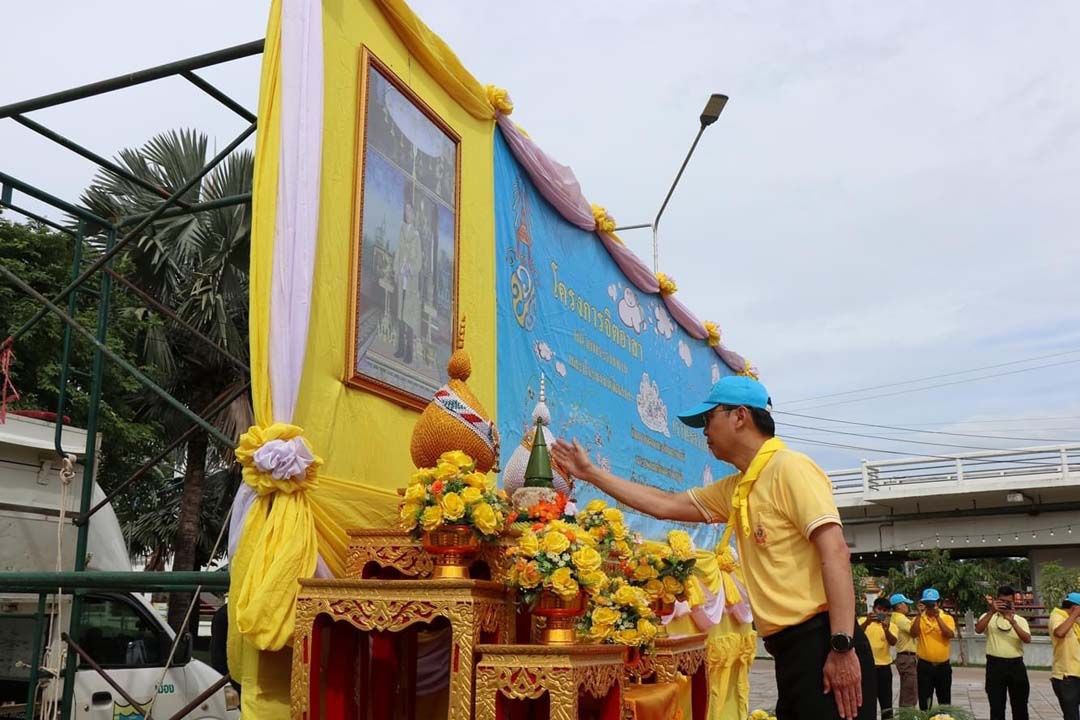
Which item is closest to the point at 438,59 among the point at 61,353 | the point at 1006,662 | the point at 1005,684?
the point at 1006,662

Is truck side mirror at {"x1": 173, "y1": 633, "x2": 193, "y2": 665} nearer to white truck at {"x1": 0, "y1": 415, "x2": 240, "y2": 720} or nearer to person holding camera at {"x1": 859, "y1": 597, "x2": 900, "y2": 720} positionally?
white truck at {"x1": 0, "y1": 415, "x2": 240, "y2": 720}

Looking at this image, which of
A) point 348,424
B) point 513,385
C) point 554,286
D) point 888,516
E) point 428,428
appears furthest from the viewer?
point 888,516

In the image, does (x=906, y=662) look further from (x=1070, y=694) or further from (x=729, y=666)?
(x=729, y=666)

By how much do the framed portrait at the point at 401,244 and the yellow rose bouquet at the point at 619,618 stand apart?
1.35 m

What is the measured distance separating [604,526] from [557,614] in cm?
62

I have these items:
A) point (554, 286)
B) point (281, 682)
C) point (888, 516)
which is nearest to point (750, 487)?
point (281, 682)

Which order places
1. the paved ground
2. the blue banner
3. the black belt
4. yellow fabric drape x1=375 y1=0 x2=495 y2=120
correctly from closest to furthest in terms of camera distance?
the black belt, yellow fabric drape x1=375 y1=0 x2=495 y2=120, the blue banner, the paved ground

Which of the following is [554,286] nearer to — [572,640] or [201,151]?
[572,640]

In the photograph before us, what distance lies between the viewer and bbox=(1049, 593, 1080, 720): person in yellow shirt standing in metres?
7.77

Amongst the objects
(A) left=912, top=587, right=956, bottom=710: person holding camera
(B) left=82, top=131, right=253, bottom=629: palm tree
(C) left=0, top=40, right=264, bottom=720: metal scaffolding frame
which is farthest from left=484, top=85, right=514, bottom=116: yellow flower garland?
(A) left=912, top=587, right=956, bottom=710: person holding camera

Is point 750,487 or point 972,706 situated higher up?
point 750,487

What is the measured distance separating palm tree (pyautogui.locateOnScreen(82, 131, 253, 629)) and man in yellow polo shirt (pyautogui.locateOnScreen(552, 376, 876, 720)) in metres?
8.05

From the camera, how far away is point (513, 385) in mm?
5254

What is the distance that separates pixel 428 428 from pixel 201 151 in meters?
8.83
